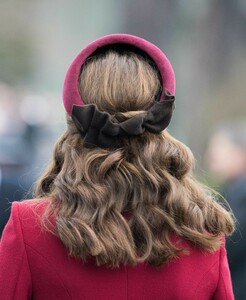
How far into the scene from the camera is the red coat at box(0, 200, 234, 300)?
2.71 metres

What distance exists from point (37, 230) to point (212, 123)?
1374 centimetres

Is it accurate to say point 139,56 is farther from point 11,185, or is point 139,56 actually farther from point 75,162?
point 11,185

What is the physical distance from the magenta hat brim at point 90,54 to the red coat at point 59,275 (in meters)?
0.33

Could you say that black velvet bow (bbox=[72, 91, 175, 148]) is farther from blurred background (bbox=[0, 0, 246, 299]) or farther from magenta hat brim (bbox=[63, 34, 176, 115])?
blurred background (bbox=[0, 0, 246, 299])

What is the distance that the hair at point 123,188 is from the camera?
2676 mm

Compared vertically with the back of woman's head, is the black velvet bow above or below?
below

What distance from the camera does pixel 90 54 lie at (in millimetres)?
2791

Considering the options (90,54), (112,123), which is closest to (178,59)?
(90,54)

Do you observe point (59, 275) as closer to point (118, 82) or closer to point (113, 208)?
point (113, 208)

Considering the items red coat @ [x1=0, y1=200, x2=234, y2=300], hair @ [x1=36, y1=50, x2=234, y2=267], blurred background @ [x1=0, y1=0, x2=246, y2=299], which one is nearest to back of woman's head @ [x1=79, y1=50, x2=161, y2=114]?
hair @ [x1=36, y1=50, x2=234, y2=267]

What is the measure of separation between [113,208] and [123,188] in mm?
63

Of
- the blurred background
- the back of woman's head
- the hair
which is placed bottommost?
the blurred background

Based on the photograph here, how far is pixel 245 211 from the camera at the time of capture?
5.02 m

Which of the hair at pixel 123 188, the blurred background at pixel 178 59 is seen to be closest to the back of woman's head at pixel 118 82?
the hair at pixel 123 188
